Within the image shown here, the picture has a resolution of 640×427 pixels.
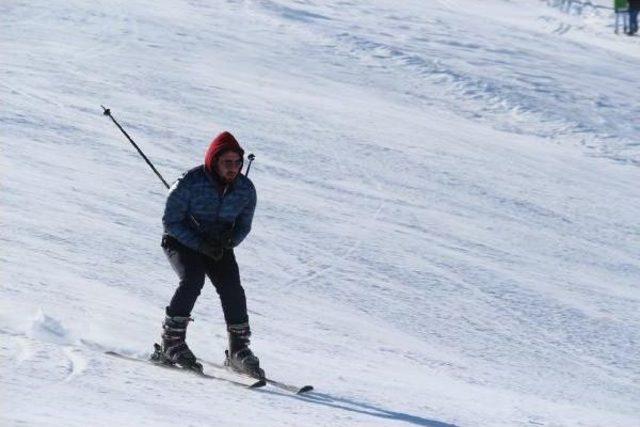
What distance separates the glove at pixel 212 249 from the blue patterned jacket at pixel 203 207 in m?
0.03

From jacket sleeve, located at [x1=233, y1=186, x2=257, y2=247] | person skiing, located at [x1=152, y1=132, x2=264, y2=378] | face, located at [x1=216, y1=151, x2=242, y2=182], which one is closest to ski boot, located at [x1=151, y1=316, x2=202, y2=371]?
person skiing, located at [x1=152, y1=132, x2=264, y2=378]

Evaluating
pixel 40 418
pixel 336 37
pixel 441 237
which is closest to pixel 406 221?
pixel 441 237

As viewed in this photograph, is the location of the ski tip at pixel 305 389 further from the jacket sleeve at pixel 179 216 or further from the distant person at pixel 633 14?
the distant person at pixel 633 14

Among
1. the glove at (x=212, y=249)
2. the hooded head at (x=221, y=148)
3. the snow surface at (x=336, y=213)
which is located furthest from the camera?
the snow surface at (x=336, y=213)

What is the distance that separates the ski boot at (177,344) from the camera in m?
6.93

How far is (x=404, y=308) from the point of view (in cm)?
1007

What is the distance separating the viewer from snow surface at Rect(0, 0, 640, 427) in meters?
7.20

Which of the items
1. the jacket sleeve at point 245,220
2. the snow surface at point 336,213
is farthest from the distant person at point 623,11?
the jacket sleeve at point 245,220

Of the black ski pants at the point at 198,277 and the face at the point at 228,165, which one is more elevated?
the face at the point at 228,165

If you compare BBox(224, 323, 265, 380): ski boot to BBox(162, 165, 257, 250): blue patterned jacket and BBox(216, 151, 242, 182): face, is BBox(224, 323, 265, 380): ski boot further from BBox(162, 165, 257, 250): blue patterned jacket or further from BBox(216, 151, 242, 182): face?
BBox(216, 151, 242, 182): face

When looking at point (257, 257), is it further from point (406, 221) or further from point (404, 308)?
point (406, 221)

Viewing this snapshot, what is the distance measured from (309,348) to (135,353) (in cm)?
147

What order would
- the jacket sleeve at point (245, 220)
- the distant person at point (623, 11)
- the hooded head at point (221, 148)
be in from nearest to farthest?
the hooded head at point (221, 148), the jacket sleeve at point (245, 220), the distant person at point (623, 11)

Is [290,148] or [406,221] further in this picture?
[290,148]
